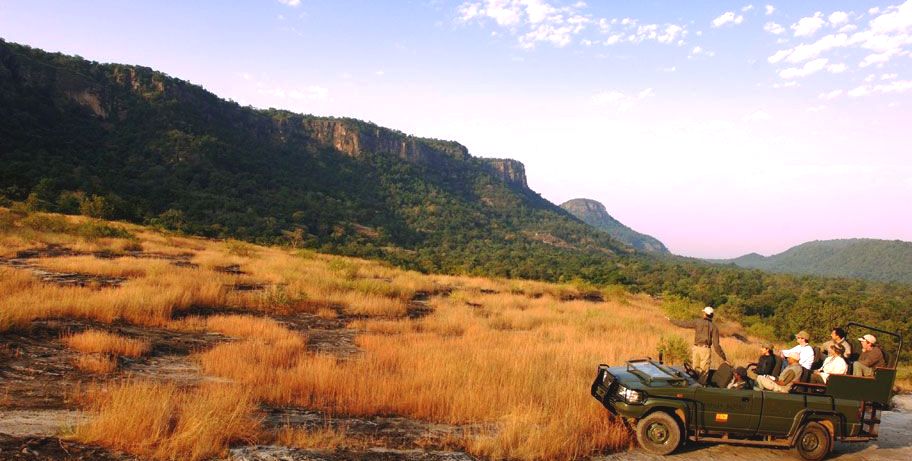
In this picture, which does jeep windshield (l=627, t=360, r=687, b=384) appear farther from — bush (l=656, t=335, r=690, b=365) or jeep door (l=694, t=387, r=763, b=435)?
bush (l=656, t=335, r=690, b=365)

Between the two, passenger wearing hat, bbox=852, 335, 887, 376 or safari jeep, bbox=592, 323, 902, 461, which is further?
passenger wearing hat, bbox=852, 335, 887, 376

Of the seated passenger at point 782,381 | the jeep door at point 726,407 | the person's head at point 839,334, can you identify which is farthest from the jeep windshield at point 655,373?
the person's head at point 839,334

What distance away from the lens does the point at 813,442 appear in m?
7.00

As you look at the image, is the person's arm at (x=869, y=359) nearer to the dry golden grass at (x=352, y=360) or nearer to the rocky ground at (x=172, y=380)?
the rocky ground at (x=172, y=380)

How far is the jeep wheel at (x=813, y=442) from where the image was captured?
6.89 metres

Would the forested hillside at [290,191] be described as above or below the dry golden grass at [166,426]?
above

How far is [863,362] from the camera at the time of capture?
7734 mm

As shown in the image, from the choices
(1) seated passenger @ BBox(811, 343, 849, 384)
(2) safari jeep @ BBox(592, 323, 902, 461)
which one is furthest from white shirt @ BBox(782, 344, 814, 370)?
(2) safari jeep @ BBox(592, 323, 902, 461)

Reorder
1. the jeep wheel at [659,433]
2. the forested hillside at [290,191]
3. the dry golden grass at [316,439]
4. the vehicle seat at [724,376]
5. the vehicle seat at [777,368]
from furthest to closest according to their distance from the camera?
1. the forested hillside at [290,191]
2. the vehicle seat at [777,368]
3. the vehicle seat at [724,376]
4. the jeep wheel at [659,433]
5. the dry golden grass at [316,439]

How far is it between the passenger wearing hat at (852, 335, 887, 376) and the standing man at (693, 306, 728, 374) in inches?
74.1

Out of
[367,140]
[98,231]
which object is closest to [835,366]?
[98,231]

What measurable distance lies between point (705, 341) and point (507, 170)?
608 ft

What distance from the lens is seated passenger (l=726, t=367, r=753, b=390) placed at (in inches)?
272

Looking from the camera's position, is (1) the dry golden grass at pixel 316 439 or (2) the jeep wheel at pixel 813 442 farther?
(2) the jeep wheel at pixel 813 442
